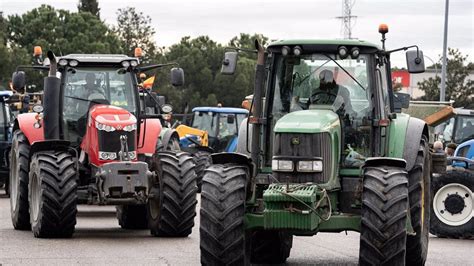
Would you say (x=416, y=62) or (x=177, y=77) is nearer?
(x=416, y=62)

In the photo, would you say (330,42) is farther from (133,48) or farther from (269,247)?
(133,48)

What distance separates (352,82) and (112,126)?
18.6 ft

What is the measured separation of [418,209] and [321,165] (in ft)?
4.51

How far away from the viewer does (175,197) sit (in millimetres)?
18828

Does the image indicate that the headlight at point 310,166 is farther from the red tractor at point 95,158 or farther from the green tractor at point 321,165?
the red tractor at point 95,158

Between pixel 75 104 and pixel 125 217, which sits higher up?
pixel 75 104

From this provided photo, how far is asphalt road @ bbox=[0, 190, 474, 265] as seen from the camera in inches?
611

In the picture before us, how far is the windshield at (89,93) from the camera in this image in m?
20.1

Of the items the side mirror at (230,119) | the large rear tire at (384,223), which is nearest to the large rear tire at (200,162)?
the side mirror at (230,119)

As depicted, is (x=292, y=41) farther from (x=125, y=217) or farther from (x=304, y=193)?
(x=125, y=217)

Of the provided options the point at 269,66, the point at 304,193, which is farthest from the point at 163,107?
the point at 304,193

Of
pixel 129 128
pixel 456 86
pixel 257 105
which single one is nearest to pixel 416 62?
pixel 257 105

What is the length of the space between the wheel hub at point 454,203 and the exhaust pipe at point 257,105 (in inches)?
279

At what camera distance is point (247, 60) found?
10575 cm
